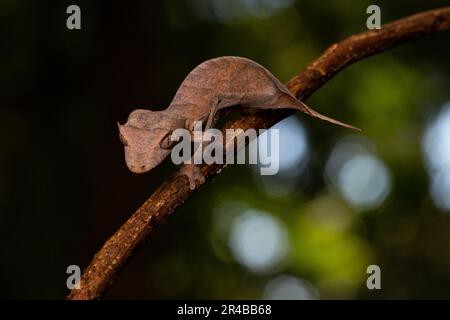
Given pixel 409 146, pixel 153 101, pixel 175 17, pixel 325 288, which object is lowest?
pixel 325 288

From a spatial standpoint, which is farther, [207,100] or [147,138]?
[207,100]

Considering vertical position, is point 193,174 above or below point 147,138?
below

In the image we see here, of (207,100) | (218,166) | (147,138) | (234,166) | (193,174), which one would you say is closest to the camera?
(193,174)

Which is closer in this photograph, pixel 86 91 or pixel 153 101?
pixel 153 101

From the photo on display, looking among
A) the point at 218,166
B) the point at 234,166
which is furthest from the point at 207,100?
the point at 234,166

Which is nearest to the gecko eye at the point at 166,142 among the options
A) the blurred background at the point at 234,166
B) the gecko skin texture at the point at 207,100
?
the gecko skin texture at the point at 207,100

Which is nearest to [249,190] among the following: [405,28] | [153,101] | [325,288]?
[325,288]

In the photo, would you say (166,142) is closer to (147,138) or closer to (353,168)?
(147,138)

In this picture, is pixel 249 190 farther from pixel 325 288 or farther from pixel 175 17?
pixel 175 17
